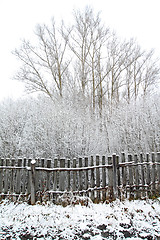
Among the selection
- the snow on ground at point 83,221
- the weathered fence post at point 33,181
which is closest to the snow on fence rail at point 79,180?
the weathered fence post at point 33,181

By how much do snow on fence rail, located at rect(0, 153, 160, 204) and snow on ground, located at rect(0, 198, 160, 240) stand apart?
35cm

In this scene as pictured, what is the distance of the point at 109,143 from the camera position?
1253 centimetres

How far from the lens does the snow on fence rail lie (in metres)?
5.17

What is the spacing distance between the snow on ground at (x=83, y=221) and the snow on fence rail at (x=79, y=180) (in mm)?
346

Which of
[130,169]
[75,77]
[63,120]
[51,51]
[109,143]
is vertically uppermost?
[51,51]

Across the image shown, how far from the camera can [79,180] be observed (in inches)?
205

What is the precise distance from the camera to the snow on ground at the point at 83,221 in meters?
3.52

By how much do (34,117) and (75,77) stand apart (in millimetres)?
10626

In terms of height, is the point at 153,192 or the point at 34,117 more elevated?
the point at 34,117

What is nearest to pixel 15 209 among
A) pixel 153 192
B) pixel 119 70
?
pixel 153 192

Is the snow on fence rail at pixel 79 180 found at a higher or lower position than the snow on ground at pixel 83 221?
higher

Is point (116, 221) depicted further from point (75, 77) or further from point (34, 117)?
point (75, 77)

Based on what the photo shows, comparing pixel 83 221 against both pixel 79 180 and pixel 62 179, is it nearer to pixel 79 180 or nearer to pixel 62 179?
pixel 79 180

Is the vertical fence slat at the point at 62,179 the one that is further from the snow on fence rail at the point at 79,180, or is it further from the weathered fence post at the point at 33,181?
the weathered fence post at the point at 33,181
